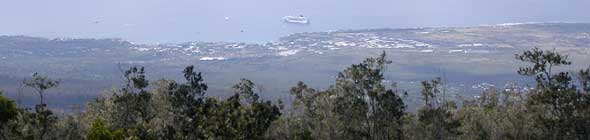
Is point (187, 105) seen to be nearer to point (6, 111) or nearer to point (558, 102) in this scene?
point (6, 111)

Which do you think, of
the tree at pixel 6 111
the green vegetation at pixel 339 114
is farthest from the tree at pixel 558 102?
the tree at pixel 6 111

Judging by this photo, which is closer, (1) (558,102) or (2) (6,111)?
(2) (6,111)

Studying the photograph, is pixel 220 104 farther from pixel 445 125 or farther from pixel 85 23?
pixel 85 23

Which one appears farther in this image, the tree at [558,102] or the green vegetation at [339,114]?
the tree at [558,102]

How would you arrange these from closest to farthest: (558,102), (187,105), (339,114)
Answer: (187,105) < (558,102) < (339,114)

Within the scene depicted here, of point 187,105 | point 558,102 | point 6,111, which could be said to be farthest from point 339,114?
point 6,111

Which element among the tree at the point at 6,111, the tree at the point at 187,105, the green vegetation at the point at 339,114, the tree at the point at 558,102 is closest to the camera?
the tree at the point at 187,105

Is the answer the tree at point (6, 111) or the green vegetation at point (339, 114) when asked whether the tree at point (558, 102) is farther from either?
the tree at point (6, 111)

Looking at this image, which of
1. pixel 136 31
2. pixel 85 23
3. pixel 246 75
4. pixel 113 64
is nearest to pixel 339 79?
pixel 246 75
